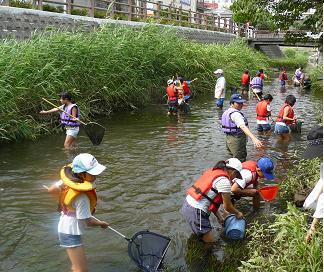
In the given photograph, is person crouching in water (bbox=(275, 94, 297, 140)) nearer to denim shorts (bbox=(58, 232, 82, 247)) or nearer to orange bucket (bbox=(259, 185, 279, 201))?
orange bucket (bbox=(259, 185, 279, 201))

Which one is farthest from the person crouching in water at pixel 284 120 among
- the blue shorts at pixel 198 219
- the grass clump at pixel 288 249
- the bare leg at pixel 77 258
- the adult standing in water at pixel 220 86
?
the bare leg at pixel 77 258

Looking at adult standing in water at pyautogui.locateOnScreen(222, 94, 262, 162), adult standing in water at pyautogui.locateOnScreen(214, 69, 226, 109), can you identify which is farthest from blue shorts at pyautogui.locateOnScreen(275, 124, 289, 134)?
adult standing in water at pyautogui.locateOnScreen(214, 69, 226, 109)

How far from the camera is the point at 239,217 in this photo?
5855 millimetres

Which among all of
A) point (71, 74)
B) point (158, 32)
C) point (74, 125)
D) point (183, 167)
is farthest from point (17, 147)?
point (158, 32)

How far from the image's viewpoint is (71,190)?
173 inches

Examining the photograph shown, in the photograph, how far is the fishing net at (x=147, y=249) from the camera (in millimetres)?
5016

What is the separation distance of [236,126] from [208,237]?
10.7ft

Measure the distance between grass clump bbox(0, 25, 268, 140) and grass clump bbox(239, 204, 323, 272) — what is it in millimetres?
7772

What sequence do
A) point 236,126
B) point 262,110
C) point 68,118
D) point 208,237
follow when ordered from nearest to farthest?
1. point 208,237
2. point 236,126
3. point 68,118
4. point 262,110

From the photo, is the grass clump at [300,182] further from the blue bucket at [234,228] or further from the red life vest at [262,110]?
the red life vest at [262,110]

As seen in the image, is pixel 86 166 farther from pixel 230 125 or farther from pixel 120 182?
pixel 230 125

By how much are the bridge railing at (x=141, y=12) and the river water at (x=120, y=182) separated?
21.4 ft

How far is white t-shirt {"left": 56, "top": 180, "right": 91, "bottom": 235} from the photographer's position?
14.6ft

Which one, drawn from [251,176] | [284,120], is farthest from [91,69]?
[251,176]
